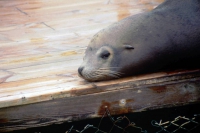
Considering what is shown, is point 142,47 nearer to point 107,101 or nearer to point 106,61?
point 106,61

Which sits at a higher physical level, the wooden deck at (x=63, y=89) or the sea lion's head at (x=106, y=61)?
the sea lion's head at (x=106, y=61)

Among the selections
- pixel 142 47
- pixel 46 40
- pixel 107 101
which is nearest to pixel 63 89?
pixel 107 101

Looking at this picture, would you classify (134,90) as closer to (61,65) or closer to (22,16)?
(61,65)

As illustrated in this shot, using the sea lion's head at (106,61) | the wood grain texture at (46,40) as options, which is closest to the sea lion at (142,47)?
the sea lion's head at (106,61)

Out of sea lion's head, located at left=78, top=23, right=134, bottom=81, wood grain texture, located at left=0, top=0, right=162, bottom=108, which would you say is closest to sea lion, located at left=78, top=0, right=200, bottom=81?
sea lion's head, located at left=78, top=23, right=134, bottom=81

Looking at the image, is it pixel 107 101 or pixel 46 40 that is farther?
pixel 46 40

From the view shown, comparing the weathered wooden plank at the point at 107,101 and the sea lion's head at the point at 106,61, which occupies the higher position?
Result: the sea lion's head at the point at 106,61

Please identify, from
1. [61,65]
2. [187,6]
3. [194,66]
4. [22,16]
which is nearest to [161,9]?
[187,6]

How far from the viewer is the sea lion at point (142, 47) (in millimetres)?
2750

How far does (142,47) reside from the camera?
2.77 meters

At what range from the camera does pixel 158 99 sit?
9.49 feet

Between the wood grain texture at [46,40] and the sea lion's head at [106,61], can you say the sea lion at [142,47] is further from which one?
the wood grain texture at [46,40]

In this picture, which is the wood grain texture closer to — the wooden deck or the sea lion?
the wooden deck

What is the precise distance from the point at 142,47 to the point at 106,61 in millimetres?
216
